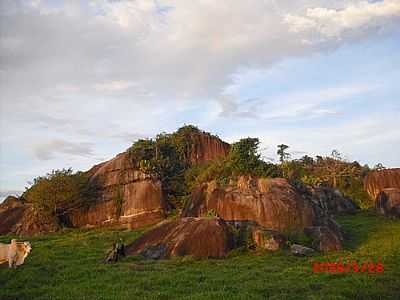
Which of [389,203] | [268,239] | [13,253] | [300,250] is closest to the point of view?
[13,253]

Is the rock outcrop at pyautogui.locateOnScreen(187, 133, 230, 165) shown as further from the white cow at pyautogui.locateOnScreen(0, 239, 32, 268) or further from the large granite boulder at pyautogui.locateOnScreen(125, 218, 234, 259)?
the white cow at pyautogui.locateOnScreen(0, 239, 32, 268)

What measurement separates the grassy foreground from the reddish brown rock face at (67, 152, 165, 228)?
18642mm

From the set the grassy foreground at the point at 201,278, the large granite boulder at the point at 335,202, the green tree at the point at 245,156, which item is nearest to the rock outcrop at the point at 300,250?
the grassy foreground at the point at 201,278

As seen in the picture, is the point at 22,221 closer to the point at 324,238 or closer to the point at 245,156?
the point at 245,156

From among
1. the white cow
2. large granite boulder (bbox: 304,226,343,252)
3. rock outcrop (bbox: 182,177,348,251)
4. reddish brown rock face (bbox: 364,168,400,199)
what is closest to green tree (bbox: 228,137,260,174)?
rock outcrop (bbox: 182,177,348,251)

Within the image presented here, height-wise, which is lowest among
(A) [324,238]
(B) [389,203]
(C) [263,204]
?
(A) [324,238]

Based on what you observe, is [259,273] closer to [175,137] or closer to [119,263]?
[119,263]

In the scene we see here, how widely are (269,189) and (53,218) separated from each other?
25.0m

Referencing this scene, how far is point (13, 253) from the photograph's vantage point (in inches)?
687

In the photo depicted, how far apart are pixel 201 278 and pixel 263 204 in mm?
12872

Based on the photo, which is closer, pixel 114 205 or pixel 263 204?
pixel 263 204

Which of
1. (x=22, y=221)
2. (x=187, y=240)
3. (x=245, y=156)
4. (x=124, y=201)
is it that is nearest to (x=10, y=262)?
(x=187, y=240)

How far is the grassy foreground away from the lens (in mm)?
12461

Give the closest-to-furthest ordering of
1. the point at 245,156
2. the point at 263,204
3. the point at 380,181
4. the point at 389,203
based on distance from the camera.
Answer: the point at 263,204
the point at 245,156
the point at 389,203
the point at 380,181
